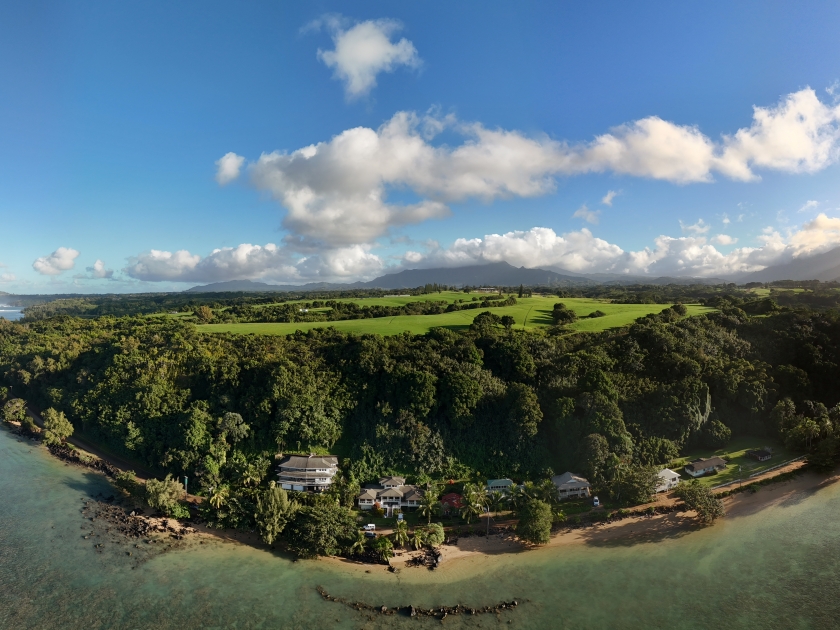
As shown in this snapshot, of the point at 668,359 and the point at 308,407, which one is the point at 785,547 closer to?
the point at 668,359

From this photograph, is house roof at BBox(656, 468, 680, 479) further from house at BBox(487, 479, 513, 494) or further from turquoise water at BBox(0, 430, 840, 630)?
house at BBox(487, 479, 513, 494)

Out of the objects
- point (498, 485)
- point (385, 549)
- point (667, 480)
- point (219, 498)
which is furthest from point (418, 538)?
point (667, 480)

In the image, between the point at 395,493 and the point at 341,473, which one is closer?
the point at 395,493

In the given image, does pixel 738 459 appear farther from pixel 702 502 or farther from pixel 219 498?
pixel 219 498

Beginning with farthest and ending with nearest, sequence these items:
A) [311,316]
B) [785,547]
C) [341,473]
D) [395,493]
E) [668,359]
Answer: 1. [311,316]
2. [668,359]
3. [341,473]
4. [395,493]
5. [785,547]

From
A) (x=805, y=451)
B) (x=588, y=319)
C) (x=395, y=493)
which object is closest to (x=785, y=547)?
(x=805, y=451)

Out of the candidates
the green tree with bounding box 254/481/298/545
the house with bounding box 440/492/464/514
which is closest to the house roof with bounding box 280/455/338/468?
the green tree with bounding box 254/481/298/545

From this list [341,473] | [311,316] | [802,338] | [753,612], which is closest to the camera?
[753,612]
